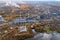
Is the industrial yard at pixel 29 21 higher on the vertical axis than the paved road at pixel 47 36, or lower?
higher

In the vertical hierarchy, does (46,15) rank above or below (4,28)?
above

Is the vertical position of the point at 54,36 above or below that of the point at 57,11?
below

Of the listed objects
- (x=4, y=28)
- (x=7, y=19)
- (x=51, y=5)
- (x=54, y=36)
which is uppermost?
(x=51, y=5)

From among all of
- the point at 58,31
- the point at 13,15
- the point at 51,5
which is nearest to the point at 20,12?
the point at 13,15

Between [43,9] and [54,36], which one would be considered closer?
[54,36]

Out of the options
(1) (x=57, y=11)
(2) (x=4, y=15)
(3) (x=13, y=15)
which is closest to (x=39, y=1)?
(1) (x=57, y=11)

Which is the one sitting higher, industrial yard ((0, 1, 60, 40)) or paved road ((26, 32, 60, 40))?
industrial yard ((0, 1, 60, 40))

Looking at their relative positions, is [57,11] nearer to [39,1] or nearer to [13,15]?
[39,1]

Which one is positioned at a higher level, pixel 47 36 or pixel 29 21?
pixel 29 21

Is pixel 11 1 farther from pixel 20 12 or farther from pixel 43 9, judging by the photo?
pixel 43 9
